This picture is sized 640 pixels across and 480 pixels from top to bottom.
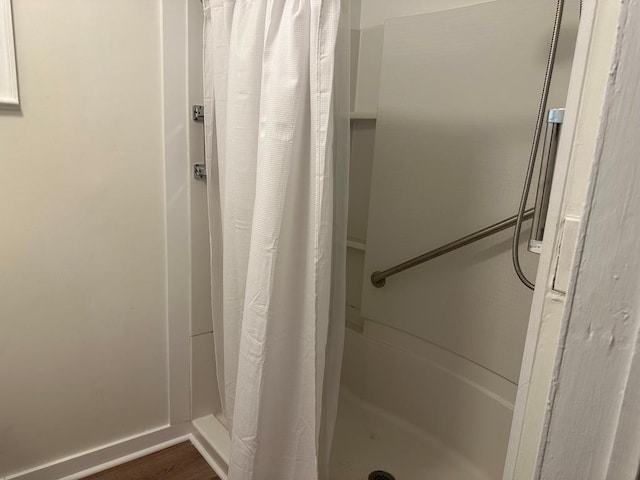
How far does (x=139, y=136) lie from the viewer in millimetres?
1399

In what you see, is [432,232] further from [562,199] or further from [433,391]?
[562,199]

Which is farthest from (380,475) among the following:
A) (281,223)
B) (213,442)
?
(281,223)

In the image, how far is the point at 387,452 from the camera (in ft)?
5.36

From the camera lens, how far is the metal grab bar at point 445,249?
135 centimetres

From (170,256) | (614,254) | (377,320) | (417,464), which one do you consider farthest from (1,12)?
(417,464)

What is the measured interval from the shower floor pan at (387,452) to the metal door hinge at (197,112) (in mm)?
1357

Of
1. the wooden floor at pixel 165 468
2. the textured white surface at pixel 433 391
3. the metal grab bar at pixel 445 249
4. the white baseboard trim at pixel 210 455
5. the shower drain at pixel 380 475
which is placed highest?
the metal grab bar at pixel 445 249

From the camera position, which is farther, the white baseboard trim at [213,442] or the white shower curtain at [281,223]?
the white baseboard trim at [213,442]

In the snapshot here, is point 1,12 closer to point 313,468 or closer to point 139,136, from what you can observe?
point 139,136

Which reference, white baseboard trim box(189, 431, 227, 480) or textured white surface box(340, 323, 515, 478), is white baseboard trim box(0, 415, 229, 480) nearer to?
white baseboard trim box(189, 431, 227, 480)

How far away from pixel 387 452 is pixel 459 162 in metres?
1.14

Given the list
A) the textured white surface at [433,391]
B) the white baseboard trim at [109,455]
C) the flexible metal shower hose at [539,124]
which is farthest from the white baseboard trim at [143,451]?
the flexible metal shower hose at [539,124]

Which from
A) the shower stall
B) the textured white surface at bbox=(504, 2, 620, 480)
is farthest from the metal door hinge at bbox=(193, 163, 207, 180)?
the textured white surface at bbox=(504, 2, 620, 480)

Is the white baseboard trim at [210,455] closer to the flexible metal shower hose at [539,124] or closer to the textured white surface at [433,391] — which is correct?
the textured white surface at [433,391]
